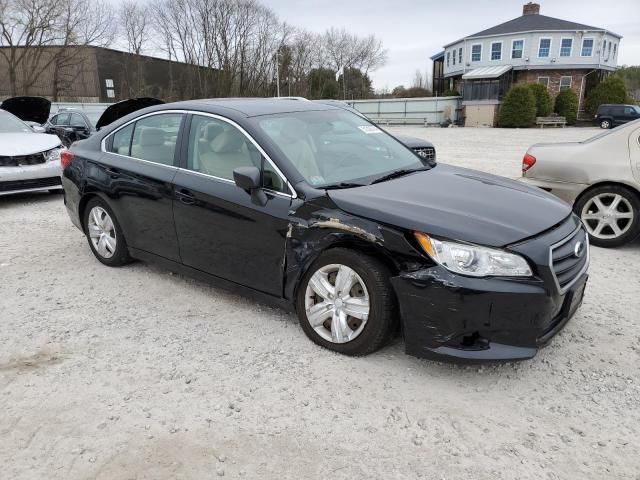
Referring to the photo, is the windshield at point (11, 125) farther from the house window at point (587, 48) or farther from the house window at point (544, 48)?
the house window at point (587, 48)

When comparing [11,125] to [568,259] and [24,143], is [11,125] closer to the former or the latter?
[24,143]

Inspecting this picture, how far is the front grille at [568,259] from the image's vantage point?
117 inches

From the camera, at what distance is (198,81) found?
53938mm

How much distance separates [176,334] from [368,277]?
5.11 feet

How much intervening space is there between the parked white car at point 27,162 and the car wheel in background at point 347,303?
21.8ft

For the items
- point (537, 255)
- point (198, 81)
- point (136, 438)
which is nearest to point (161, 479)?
point (136, 438)

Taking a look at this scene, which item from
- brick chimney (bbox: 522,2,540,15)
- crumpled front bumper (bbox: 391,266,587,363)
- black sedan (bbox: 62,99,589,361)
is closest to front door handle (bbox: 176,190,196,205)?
black sedan (bbox: 62,99,589,361)

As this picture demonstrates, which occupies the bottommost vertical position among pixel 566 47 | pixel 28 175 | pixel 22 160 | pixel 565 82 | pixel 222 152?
pixel 28 175

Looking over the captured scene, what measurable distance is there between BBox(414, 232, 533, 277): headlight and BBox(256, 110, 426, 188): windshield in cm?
99

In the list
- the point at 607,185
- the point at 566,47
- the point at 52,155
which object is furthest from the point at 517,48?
the point at 52,155

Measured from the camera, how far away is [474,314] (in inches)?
111

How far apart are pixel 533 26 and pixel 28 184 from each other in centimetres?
4468

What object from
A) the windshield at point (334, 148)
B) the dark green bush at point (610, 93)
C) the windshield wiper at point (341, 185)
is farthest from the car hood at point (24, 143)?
the dark green bush at point (610, 93)

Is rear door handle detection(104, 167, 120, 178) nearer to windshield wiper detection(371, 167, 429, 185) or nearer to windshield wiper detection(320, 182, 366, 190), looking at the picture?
windshield wiper detection(320, 182, 366, 190)
